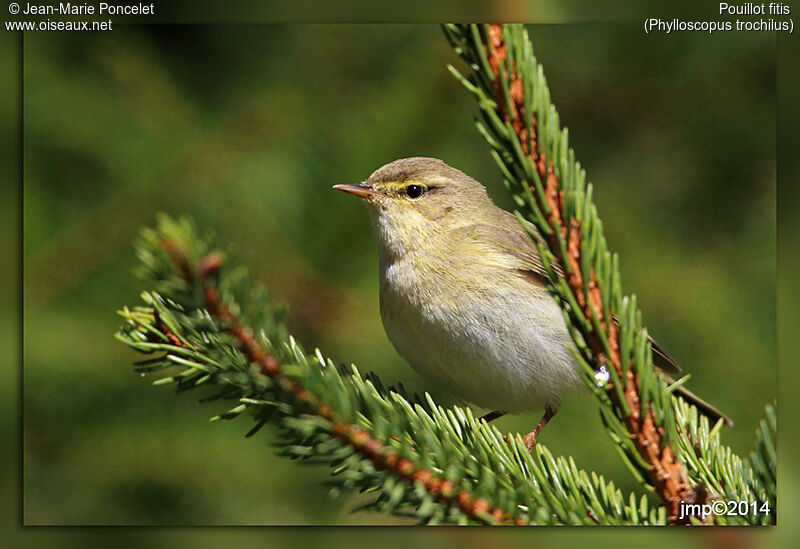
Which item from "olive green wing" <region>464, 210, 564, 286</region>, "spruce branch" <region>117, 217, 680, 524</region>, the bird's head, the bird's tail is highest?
the bird's head

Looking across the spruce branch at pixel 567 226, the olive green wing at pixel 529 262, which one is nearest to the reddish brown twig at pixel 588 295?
the spruce branch at pixel 567 226

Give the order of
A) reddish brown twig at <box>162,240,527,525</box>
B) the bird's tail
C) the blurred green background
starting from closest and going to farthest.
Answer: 1. reddish brown twig at <box>162,240,527,525</box>
2. the blurred green background
3. the bird's tail

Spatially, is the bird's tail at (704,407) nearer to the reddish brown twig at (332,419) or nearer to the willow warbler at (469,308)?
the willow warbler at (469,308)

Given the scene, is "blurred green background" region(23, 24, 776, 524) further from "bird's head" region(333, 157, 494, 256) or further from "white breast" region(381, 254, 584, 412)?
"white breast" region(381, 254, 584, 412)

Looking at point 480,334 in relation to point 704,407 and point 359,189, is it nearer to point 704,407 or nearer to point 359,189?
point 359,189

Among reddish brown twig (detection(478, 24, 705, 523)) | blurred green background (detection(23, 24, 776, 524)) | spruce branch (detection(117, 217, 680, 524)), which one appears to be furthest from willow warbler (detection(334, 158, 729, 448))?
reddish brown twig (detection(478, 24, 705, 523))

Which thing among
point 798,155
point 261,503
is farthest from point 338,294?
point 798,155

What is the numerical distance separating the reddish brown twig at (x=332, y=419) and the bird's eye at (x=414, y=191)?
178 cm

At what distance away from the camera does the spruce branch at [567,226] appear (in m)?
1.72

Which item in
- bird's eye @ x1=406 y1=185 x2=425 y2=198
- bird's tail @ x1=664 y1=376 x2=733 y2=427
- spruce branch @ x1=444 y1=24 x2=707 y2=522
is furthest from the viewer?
bird's eye @ x1=406 y1=185 x2=425 y2=198

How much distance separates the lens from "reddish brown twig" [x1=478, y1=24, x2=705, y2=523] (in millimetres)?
1729

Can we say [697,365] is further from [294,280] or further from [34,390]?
[34,390]

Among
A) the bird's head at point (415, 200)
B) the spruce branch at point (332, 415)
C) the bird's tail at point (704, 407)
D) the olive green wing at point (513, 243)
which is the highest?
the bird's head at point (415, 200)

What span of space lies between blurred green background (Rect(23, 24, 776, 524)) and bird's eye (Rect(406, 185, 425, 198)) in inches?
6.3
